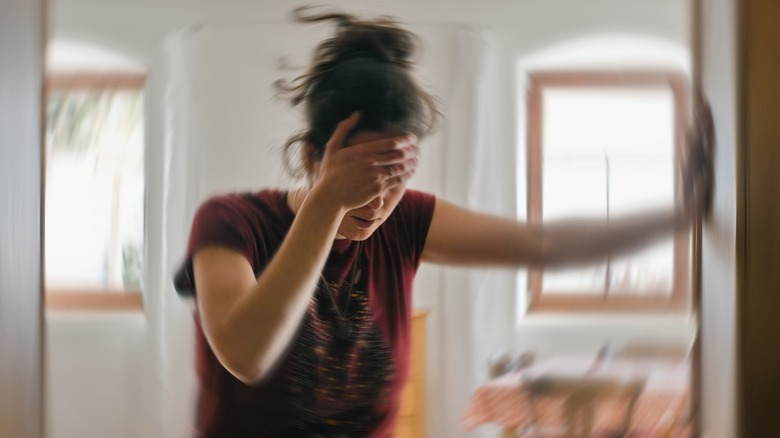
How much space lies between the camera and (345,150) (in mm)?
832

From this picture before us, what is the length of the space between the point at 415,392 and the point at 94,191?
440mm

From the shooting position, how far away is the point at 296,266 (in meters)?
0.83

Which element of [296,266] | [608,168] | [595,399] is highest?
[608,168]

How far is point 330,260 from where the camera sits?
2.74ft

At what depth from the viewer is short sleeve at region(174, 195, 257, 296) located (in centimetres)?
85

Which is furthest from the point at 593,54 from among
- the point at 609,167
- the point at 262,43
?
the point at 262,43

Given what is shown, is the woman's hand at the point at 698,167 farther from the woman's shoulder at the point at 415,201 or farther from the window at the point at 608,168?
the woman's shoulder at the point at 415,201

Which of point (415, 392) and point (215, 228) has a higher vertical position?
point (215, 228)

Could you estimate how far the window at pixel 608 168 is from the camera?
2.80ft

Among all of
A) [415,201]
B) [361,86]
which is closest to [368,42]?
[361,86]

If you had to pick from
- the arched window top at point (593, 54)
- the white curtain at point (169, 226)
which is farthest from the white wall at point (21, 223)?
the arched window top at point (593, 54)

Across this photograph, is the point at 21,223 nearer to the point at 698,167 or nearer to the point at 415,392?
the point at 415,392

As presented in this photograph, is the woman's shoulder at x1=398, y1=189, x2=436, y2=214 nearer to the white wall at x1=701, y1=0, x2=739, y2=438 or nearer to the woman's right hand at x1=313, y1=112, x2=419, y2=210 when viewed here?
the woman's right hand at x1=313, y1=112, x2=419, y2=210

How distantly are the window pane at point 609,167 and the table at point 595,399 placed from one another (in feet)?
0.28
